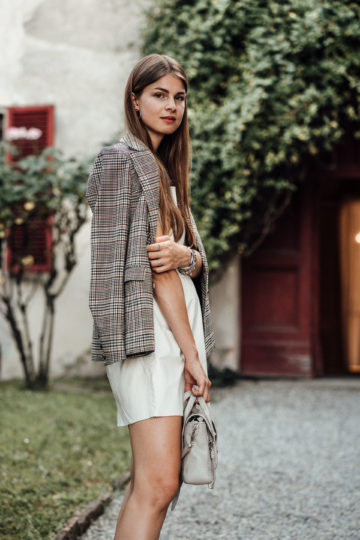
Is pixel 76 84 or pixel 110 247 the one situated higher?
pixel 76 84

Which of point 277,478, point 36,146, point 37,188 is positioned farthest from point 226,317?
point 277,478

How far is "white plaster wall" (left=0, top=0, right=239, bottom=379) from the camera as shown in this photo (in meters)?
7.02

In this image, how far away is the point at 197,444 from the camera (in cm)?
182

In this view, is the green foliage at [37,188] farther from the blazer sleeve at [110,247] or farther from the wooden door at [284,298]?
the blazer sleeve at [110,247]

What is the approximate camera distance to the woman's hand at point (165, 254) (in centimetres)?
188

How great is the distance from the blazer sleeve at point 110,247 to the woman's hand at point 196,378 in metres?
0.21

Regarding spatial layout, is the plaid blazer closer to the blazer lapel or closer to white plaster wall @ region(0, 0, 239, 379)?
the blazer lapel

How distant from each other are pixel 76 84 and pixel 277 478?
4904 mm

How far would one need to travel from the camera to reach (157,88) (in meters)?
1.99

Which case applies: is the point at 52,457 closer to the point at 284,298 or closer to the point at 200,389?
the point at 200,389

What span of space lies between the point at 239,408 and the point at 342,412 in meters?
0.84

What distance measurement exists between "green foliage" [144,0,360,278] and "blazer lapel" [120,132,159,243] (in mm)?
4175

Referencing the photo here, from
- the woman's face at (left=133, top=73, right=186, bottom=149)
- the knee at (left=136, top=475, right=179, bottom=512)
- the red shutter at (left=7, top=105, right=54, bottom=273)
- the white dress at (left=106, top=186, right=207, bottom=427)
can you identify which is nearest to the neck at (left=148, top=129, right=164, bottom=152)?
the woman's face at (left=133, top=73, right=186, bottom=149)

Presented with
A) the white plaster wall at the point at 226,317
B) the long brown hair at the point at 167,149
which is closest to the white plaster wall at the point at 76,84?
the white plaster wall at the point at 226,317
